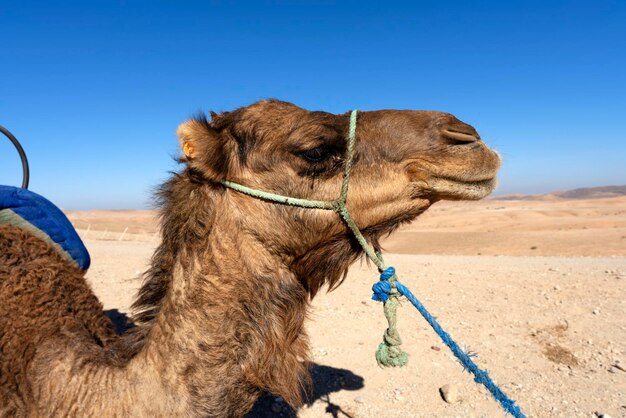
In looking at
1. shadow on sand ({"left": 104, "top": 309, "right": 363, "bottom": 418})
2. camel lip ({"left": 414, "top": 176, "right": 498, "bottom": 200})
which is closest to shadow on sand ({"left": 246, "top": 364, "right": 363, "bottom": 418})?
shadow on sand ({"left": 104, "top": 309, "right": 363, "bottom": 418})

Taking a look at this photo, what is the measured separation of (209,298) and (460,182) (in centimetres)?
128

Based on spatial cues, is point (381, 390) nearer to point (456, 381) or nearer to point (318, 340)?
point (456, 381)

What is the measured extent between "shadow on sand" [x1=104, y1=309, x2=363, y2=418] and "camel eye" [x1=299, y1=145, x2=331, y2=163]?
2327 mm

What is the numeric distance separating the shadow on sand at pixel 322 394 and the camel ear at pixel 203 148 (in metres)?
2.49

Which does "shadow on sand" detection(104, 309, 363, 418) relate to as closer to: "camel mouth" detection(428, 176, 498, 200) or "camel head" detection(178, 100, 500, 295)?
"camel head" detection(178, 100, 500, 295)

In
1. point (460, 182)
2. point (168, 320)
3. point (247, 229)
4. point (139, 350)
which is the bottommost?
point (139, 350)

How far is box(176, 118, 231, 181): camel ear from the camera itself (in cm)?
202

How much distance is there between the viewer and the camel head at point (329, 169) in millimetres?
2029

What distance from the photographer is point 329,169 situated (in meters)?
2.12

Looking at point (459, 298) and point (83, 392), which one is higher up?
point (83, 392)

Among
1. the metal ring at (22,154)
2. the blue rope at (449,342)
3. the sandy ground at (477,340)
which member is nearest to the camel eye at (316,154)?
the blue rope at (449,342)

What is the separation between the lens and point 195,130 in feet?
6.62

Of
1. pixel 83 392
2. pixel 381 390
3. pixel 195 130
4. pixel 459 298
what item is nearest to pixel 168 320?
pixel 83 392

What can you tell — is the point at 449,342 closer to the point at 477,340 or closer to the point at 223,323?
the point at 223,323
